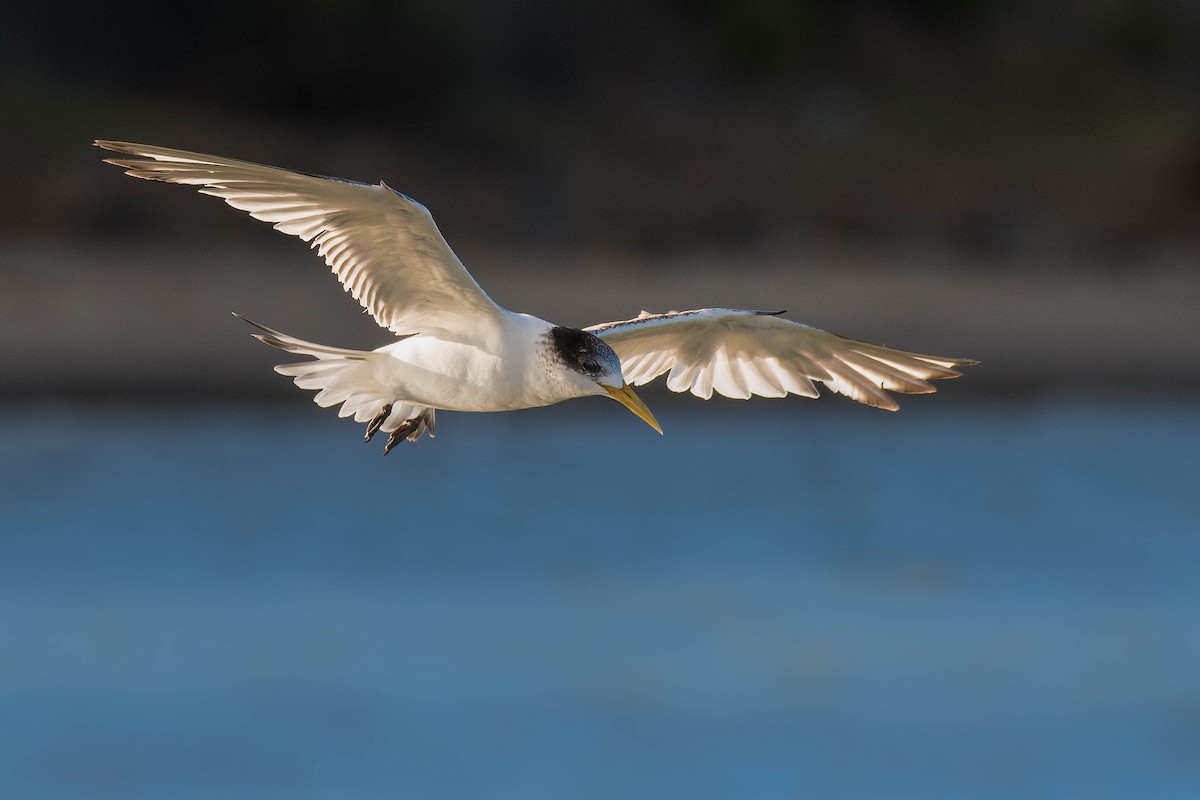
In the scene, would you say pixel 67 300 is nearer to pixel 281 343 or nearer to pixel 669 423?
pixel 669 423

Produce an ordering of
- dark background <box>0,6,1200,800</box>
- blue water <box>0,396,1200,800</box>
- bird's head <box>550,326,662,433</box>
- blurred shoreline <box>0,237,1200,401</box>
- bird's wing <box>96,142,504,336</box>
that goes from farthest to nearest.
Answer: blurred shoreline <box>0,237,1200,401</box> → dark background <box>0,6,1200,800</box> → blue water <box>0,396,1200,800</box> → bird's wing <box>96,142,504,336</box> → bird's head <box>550,326,662,433</box>

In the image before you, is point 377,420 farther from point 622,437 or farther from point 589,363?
point 622,437

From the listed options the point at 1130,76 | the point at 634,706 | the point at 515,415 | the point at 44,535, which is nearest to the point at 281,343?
the point at 634,706

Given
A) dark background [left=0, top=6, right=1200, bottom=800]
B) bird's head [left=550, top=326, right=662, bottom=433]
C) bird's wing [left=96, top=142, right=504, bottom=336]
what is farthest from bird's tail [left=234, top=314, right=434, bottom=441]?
dark background [left=0, top=6, right=1200, bottom=800]

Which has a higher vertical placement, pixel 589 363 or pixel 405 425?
pixel 589 363

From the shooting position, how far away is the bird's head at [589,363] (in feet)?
21.7

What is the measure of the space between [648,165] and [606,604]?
1047 centimetres

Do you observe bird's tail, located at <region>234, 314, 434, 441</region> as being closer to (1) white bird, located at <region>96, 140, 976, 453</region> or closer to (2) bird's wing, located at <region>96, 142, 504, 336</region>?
(1) white bird, located at <region>96, 140, 976, 453</region>

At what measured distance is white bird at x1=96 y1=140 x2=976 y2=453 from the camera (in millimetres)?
6762

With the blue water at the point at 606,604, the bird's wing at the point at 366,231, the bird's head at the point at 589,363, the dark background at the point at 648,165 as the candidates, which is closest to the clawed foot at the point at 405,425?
the bird's wing at the point at 366,231

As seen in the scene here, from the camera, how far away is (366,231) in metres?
7.16

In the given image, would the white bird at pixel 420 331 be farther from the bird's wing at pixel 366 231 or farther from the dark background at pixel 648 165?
the dark background at pixel 648 165

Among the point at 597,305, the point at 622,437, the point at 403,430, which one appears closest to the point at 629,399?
the point at 403,430

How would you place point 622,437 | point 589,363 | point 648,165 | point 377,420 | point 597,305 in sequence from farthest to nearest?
point 648,165 → point 597,305 → point 622,437 → point 377,420 → point 589,363
